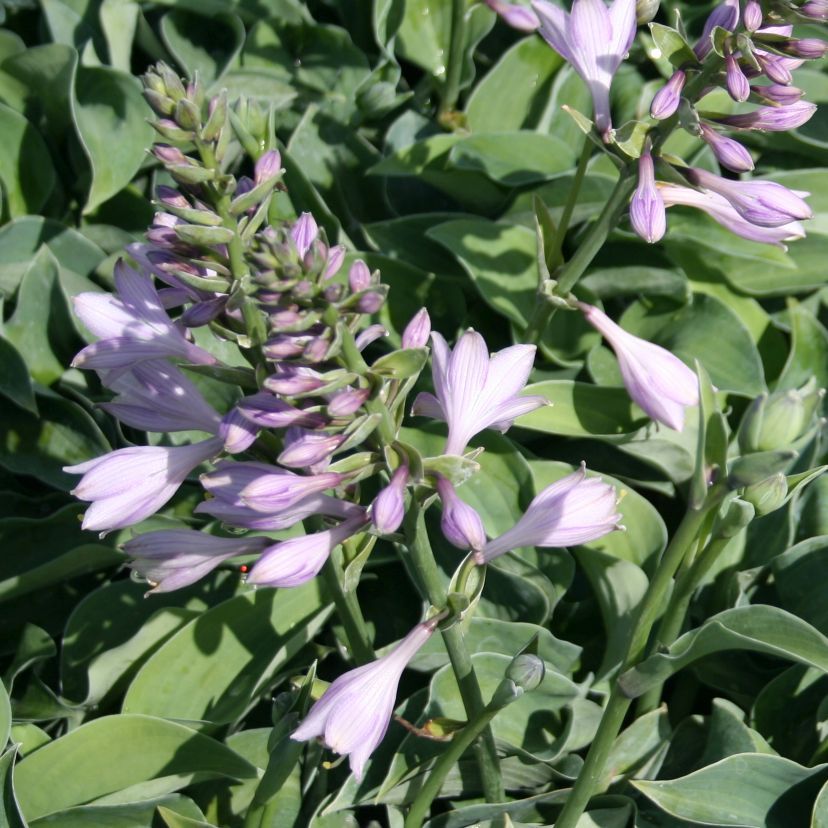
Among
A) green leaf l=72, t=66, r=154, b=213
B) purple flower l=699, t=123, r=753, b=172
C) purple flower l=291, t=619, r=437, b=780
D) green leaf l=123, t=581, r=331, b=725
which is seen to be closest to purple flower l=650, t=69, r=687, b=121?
purple flower l=699, t=123, r=753, b=172

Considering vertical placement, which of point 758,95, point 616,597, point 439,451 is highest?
point 758,95

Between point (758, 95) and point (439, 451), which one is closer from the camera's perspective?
point (758, 95)

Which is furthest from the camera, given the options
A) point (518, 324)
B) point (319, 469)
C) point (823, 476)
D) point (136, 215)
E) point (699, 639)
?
point (136, 215)

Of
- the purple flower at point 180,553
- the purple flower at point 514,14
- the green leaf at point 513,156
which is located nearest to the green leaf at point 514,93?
the purple flower at point 514,14

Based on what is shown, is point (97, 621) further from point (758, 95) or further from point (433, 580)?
point (758, 95)

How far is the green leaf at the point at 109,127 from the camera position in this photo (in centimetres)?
300

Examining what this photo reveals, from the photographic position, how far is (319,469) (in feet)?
5.12

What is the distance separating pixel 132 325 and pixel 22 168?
1665mm

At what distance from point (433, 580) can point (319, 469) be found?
318mm

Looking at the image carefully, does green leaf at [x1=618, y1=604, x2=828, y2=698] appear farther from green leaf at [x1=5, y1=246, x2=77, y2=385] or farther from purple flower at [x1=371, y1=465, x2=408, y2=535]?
green leaf at [x1=5, y1=246, x2=77, y2=385]

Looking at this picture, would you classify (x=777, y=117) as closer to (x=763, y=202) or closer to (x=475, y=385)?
(x=763, y=202)

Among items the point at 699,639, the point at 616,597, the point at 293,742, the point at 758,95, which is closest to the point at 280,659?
the point at 293,742

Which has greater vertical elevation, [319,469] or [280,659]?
[319,469]

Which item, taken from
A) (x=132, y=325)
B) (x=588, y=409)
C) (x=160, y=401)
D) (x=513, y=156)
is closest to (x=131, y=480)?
(x=160, y=401)
